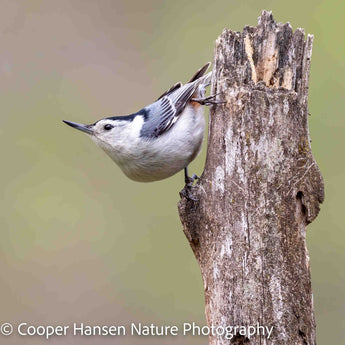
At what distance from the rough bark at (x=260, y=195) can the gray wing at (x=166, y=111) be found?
72 cm

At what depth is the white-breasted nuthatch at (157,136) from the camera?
3928 mm

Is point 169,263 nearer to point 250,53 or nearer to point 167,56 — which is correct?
point 167,56

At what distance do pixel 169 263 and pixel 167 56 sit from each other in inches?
95.0

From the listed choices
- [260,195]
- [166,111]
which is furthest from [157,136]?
[260,195]

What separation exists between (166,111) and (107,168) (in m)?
2.37

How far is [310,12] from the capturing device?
6848 mm

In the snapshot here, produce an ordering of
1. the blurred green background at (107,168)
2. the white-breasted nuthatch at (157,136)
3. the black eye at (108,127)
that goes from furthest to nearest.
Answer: the blurred green background at (107,168)
the black eye at (108,127)
the white-breasted nuthatch at (157,136)

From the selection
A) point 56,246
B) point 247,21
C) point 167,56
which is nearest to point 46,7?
point 167,56

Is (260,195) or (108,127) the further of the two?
(108,127)

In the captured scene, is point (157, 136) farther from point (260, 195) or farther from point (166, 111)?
point (260, 195)

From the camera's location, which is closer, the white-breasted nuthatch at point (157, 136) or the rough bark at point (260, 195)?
the rough bark at point (260, 195)

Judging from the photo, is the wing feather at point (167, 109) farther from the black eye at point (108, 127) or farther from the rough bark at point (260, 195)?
the rough bark at point (260, 195)

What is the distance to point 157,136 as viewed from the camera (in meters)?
3.97

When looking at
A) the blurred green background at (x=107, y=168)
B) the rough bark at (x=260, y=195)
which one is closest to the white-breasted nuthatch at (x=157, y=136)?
the rough bark at (x=260, y=195)
